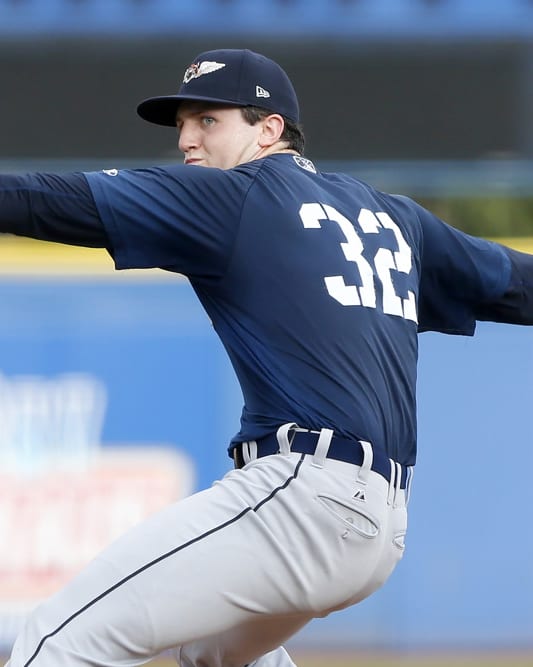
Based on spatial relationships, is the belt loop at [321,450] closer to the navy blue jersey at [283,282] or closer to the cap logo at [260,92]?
the navy blue jersey at [283,282]

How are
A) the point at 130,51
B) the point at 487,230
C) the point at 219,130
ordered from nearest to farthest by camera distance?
the point at 219,130, the point at 487,230, the point at 130,51

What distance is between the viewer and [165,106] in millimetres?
3574

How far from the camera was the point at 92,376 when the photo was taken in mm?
6949

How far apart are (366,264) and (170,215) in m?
0.50

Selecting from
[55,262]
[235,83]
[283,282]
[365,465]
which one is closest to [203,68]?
[235,83]

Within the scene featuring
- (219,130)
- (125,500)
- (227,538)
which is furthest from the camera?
(125,500)

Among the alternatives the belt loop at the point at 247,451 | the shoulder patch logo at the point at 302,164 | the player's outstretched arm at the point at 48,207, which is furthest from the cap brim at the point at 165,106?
the belt loop at the point at 247,451

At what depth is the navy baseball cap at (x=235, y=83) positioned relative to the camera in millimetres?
3414

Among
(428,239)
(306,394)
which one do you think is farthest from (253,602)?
(428,239)

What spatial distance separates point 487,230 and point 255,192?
176 inches

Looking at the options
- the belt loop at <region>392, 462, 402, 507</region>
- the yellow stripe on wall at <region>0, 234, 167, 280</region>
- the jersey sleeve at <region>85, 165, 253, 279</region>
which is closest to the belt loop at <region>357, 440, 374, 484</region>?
the belt loop at <region>392, 462, 402, 507</region>

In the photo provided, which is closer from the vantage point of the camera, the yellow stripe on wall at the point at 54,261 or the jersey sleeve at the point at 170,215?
the jersey sleeve at the point at 170,215

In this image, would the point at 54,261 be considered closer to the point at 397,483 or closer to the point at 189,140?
the point at 189,140

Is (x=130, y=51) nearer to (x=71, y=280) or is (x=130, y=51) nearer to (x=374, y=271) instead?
(x=71, y=280)
